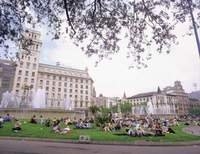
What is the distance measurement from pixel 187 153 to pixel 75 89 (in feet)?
391

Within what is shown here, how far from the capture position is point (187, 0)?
502 inches

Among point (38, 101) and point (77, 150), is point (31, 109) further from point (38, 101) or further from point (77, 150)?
point (77, 150)

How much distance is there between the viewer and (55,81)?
12588 cm

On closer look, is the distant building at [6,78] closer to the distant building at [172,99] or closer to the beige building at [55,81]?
the beige building at [55,81]

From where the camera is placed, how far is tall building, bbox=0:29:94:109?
356 feet

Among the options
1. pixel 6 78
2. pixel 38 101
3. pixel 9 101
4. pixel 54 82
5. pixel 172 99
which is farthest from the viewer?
pixel 172 99

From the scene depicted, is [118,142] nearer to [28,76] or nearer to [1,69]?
[1,69]

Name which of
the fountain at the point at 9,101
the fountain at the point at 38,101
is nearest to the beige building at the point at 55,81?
the fountain at the point at 38,101

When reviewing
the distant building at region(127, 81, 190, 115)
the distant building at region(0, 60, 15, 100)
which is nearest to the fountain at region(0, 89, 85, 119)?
the distant building at region(0, 60, 15, 100)

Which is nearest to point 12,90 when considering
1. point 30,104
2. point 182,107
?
point 30,104

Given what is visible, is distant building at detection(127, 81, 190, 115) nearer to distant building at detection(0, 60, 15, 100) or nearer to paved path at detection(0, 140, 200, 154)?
distant building at detection(0, 60, 15, 100)

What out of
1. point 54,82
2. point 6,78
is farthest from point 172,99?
point 6,78

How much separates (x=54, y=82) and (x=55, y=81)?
0.77 m

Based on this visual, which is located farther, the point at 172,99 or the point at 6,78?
the point at 172,99
